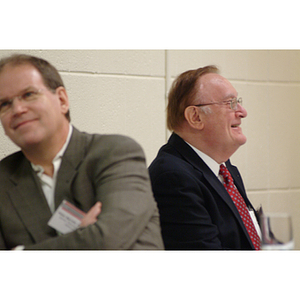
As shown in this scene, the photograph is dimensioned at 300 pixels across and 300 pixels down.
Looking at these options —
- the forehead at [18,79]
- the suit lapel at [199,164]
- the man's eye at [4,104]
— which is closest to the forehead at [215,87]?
the suit lapel at [199,164]

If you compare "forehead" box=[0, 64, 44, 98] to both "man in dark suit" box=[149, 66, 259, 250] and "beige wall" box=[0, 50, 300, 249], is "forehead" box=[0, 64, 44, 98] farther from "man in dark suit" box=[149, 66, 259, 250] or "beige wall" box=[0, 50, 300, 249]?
"man in dark suit" box=[149, 66, 259, 250]

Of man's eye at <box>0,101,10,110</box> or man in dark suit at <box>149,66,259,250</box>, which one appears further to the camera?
man in dark suit at <box>149,66,259,250</box>

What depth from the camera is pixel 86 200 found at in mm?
1563

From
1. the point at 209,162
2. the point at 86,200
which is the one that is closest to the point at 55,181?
the point at 86,200

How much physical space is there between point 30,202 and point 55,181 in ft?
0.39

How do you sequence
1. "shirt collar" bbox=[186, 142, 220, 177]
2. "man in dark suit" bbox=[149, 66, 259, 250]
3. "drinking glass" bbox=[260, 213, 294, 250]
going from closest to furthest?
"drinking glass" bbox=[260, 213, 294, 250], "man in dark suit" bbox=[149, 66, 259, 250], "shirt collar" bbox=[186, 142, 220, 177]

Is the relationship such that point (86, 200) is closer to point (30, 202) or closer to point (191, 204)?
point (30, 202)

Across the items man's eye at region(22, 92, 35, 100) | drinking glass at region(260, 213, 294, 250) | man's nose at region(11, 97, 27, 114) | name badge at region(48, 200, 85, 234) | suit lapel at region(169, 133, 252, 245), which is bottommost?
drinking glass at region(260, 213, 294, 250)

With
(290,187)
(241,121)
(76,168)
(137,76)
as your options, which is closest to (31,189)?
(76,168)

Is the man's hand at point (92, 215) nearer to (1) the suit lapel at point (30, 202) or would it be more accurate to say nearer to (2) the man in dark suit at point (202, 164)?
(1) the suit lapel at point (30, 202)

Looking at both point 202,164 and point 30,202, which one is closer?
point 30,202

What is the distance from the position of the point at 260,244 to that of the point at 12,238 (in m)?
1.01

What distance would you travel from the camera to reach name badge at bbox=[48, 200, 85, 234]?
1547 mm

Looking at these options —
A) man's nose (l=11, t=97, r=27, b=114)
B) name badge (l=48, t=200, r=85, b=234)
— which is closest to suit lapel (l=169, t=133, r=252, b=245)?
name badge (l=48, t=200, r=85, b=234)
